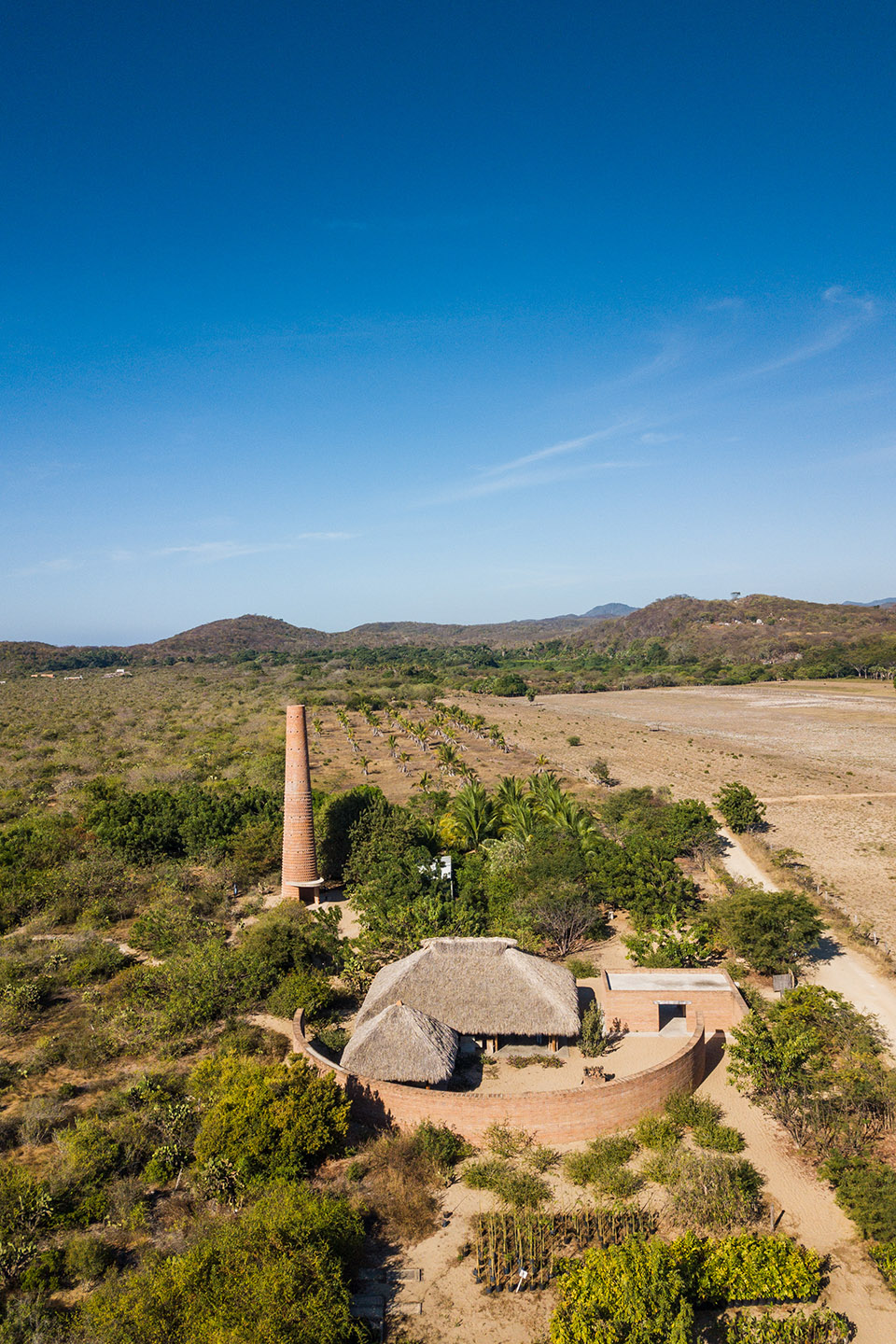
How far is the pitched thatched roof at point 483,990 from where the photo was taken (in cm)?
1350

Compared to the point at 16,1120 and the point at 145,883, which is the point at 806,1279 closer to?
the point at 16,1120

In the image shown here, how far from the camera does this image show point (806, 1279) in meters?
8.41

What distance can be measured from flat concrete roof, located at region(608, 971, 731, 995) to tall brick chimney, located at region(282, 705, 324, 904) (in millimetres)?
8874

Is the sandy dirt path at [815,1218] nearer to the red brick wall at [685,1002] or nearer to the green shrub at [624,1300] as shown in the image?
the red brick wall at [685,1002]

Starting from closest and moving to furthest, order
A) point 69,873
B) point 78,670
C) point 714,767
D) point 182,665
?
1. point 69,873
2. point 714,767
3. point 78,670
4. point 182,665

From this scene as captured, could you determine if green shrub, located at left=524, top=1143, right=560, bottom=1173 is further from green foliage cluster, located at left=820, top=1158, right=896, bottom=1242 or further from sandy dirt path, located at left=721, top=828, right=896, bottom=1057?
sandy dirt path, located at left=721, top=828, right=896, bottom=1057

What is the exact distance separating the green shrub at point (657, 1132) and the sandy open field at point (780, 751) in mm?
10790

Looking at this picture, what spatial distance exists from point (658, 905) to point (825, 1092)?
6.93 meters

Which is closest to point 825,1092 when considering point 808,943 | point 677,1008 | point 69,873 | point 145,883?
point 677,1008

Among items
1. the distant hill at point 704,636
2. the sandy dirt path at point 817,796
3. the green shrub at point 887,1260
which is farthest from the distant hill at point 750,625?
the green shrub at point 887,1260

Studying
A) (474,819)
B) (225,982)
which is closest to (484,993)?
(225,982)

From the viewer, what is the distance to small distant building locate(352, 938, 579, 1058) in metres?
13.5

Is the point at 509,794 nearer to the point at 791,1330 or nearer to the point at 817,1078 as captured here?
the point at 817,1078

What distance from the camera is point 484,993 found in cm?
1374
